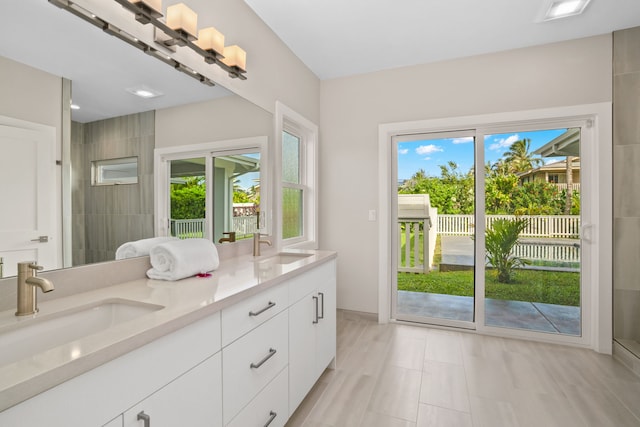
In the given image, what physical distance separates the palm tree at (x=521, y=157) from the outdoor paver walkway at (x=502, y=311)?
1.27m

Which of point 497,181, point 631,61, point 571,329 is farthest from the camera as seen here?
point 497,181

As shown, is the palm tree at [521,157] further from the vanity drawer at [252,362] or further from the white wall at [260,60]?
the vanity drawer at [252,362]

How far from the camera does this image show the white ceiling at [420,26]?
2.24 m

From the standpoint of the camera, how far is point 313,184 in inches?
130

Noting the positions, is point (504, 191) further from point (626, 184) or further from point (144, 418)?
point (144, 418)

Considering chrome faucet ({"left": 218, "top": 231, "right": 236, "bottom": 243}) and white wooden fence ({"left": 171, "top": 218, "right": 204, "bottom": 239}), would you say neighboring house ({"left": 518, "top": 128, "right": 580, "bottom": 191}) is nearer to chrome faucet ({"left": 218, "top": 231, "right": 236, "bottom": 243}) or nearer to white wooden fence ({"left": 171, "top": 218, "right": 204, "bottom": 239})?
chrome faucet ({"left": 218, "top": 231, "right": 236, "bottom": 243})

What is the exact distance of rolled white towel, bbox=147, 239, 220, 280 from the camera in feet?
4.64

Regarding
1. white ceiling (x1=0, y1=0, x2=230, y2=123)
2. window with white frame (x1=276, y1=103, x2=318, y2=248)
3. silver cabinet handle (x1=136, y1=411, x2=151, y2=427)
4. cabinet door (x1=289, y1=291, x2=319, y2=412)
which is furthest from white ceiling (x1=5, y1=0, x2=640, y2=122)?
cabinet door (x1=289, y1=291, x2=319, y2=412)

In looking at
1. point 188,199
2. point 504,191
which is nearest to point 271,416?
point 188,199

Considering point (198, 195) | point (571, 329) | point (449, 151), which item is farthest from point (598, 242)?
point (198, 195)

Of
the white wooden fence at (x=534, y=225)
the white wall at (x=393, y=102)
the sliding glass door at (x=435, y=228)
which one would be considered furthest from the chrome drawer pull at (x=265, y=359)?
the white wooden fence at (x=534, y=225)

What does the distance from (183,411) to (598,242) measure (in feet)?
10.6

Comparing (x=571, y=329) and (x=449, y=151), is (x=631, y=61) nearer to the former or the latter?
(x=449, y=151)

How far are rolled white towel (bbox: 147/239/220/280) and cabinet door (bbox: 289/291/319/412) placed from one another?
54 centimetres
